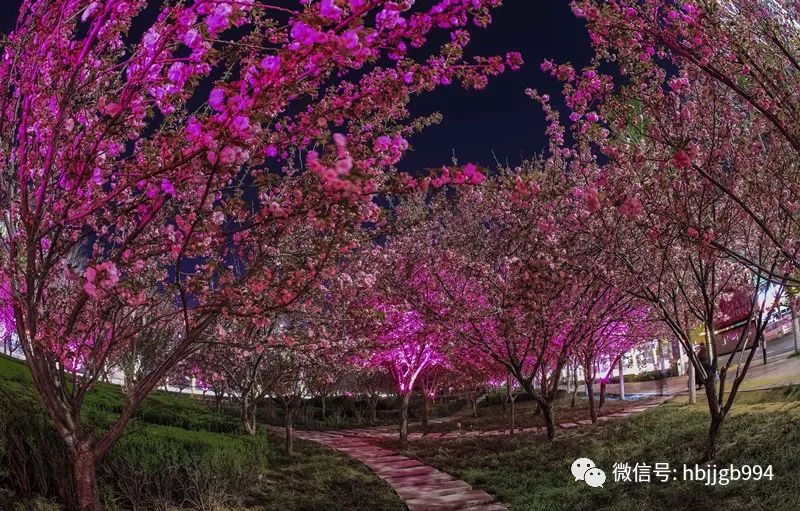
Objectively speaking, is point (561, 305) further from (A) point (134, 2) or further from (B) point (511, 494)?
(A) point (134, 2)

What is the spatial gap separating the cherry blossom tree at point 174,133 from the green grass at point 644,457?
20.0ft

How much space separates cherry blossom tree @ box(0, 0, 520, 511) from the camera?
4141 mm

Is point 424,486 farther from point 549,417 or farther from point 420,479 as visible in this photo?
point 549,417

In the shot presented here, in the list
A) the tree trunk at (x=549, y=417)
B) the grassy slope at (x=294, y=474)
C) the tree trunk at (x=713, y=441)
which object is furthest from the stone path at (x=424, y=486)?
the tree trunk at (x=713, y=441)

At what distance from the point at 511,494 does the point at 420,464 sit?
A: 15.0 ft

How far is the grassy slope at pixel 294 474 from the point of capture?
9.48 meters

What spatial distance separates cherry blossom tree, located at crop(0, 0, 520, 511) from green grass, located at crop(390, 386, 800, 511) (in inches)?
240

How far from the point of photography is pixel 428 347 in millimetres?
19938

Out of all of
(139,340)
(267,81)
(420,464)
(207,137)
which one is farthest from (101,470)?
(139,340)

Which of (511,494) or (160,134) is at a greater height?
(160,134)

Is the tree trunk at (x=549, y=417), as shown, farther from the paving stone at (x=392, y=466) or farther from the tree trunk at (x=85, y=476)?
the tree trunk at (x=85, y=476)

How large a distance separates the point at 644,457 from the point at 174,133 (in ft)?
32.2

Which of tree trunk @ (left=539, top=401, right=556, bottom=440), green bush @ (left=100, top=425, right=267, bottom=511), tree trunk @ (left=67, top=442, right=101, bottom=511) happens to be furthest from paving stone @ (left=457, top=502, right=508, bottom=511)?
tree trunk @ (left=67, top=442, right=101, bottom=511)

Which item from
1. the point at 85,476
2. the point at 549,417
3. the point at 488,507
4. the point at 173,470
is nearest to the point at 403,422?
the point at 549,417
